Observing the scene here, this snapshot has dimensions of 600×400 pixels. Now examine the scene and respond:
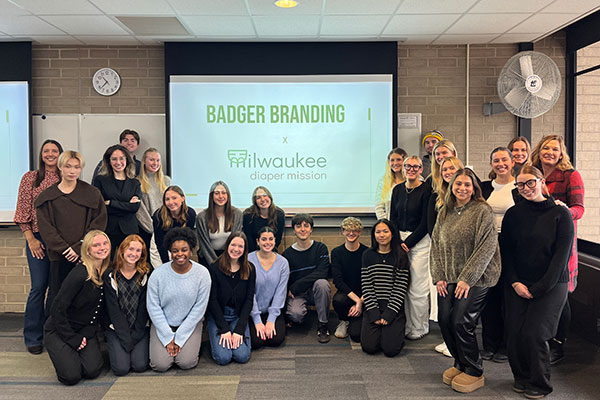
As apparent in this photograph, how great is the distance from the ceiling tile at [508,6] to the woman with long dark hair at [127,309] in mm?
2934

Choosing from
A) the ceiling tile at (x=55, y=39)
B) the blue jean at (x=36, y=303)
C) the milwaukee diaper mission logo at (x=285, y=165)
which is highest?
the ceiling tile at (x=55, y=39)

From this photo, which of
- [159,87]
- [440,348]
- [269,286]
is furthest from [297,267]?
[159,87]

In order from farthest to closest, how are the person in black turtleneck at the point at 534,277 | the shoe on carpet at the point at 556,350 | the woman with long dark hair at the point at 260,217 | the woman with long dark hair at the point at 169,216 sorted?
the woman with long dark hair at the point at 260,217 < the woman with long dark hair at the point at 169,216 < the shoe on carpet at the point at 556,350 < the person in black turtleneck at the point at 534,277

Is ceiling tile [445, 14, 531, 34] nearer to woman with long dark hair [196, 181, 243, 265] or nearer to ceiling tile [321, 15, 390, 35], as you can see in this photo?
ceiling tile [321, 15, 390, 35]

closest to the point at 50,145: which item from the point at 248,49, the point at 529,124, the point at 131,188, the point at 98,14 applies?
the point at 131,188

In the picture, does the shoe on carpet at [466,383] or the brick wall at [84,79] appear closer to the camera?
the shoe on carpet at [466,383]

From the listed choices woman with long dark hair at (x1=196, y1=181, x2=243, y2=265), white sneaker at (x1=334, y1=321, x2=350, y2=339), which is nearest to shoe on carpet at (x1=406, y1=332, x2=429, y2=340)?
white sneaker at (x1=334, y1=321, x2=350, y2=339)

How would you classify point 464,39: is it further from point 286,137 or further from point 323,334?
point 323,334

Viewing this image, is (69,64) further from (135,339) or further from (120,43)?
(135,339)

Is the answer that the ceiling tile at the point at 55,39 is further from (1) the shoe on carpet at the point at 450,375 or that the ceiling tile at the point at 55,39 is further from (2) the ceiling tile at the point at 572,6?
(1) the shoe on carpet at the point at 450,375

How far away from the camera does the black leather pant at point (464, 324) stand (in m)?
2.79

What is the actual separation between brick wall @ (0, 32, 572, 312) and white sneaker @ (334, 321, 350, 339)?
94cm

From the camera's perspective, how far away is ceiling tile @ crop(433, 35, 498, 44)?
4441 mm

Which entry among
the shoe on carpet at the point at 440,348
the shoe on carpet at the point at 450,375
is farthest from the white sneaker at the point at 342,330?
the shoe on carpet at the point at 450,375
